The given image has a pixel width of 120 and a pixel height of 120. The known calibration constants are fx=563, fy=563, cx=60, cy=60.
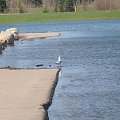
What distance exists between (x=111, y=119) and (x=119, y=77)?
1229cm

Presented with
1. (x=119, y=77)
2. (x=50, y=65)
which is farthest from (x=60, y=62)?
(x=119, y=77)

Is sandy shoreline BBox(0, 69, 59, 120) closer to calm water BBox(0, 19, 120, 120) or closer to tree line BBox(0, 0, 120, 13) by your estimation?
calm water BBox(0, 19, 120, 120)

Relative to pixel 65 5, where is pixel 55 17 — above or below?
below

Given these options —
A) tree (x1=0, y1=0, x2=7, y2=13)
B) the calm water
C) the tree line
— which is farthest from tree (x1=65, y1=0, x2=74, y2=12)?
the calm water

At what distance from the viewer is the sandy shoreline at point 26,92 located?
76.4 feet

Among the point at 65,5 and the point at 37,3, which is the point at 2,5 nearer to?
the point at 65,5

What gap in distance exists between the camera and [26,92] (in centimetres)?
2912

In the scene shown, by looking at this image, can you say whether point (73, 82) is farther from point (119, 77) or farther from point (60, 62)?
point (60, 62)

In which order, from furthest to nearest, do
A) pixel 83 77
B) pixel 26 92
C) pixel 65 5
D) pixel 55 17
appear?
pixel 65 5
pixel 55 17
pixel 83 77
pixel 26 92

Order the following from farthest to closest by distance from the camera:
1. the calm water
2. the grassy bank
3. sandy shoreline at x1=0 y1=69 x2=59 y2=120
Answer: the grassy bank
the calm water
sandy shoreline at x1=0 y1=69 x2=59 y2=120

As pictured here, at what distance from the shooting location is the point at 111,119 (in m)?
23.5

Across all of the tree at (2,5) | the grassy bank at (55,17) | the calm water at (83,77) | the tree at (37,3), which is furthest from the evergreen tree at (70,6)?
the calm water at (83,77)

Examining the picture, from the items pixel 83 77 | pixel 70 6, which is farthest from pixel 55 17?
pixel 83 77

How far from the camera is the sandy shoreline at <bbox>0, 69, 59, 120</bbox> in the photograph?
23297 mm
